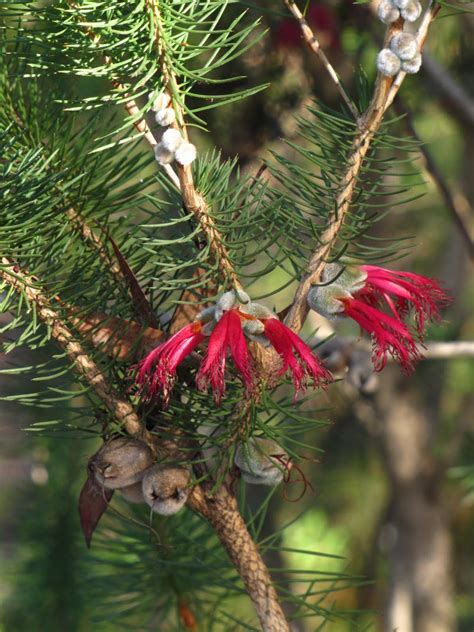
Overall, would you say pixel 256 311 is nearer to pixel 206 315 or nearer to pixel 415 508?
pixel 206 315

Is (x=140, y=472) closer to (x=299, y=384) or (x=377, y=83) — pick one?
(x=299, y=384)

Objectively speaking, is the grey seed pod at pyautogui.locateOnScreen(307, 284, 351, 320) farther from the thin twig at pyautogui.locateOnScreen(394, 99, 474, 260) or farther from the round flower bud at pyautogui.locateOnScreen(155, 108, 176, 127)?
the thin twig at pyautogui.locateOnScreen(394, 99, 474, 260)

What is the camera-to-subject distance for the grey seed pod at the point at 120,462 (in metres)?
0.35

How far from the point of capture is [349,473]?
1907 millimetres

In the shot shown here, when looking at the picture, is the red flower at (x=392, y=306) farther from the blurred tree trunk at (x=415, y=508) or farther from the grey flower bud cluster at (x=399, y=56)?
the blurred tree trunk at (x=415, y=508)

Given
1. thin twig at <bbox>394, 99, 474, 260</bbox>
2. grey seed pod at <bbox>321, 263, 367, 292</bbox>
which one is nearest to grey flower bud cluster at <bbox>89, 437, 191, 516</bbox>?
grey seed pod at <bbox>321, 263, 367, 292</bbox>

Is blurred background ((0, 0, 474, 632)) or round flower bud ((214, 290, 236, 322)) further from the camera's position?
blurred background ((0, 0, 474, 632))

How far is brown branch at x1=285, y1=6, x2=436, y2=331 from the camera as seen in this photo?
0.35m

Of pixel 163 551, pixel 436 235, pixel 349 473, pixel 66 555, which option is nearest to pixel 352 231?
pixel 163 551

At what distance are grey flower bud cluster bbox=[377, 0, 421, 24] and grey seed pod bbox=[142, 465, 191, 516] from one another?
0.20 metres

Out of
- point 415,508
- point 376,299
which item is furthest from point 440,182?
point 415,508

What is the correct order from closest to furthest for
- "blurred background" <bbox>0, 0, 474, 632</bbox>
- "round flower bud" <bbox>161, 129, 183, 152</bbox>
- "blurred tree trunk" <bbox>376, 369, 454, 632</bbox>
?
"round flower bud" <bbox>161, 129, 183, 152</bbox>, "blurred background" <bbox>0, 0, 474, 632</bbox>, "blurred tree trunk" <bbox>376, 369, 454, 632</bbox>

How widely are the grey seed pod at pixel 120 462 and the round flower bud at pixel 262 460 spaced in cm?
4

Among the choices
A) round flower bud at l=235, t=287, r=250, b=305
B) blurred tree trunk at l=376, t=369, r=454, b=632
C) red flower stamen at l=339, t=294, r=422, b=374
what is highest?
round flower bud at l=235, t=287, r=250, b=305
